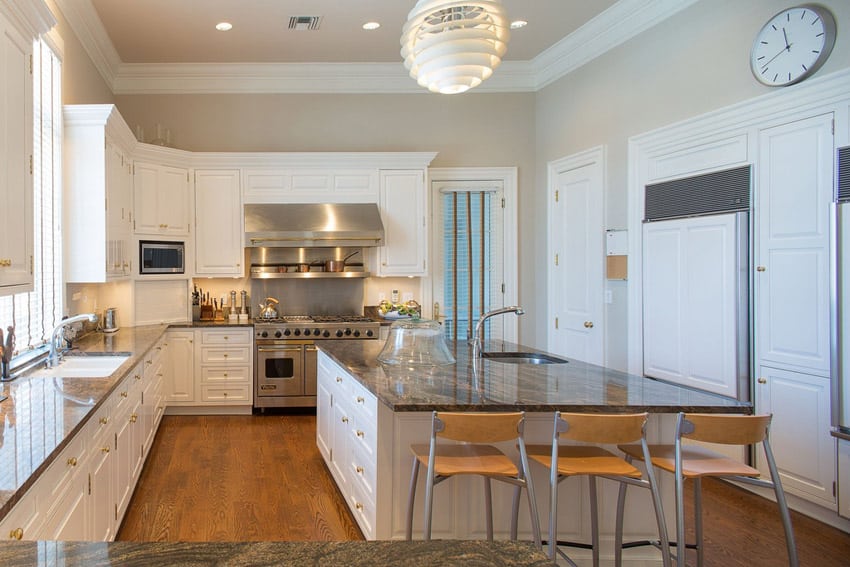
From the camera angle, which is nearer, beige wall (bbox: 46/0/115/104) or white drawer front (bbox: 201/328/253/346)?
beige wall (bbox: 46/0/115/104)

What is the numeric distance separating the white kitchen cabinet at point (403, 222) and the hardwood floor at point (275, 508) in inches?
79.3

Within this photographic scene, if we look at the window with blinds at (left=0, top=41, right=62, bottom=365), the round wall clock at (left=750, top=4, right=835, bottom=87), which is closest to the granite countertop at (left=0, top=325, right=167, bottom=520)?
the window with blinds at (left=0, top=41, right=62, bottom=365)

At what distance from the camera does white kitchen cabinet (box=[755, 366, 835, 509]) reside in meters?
3.18

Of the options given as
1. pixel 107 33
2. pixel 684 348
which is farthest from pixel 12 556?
pixel 107 33

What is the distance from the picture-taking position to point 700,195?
3961mm

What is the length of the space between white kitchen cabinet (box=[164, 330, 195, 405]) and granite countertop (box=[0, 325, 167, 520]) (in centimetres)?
201

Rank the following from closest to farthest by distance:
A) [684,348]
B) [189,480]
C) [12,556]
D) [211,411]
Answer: [12,556], [189,480], [684,348], [211,411]

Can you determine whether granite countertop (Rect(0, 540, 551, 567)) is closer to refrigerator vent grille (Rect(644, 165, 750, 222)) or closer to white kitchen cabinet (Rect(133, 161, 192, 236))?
refrigerator vent grille (Rect(644, 165, 750, 222))

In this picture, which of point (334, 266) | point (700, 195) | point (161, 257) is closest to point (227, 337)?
point (161, 257)

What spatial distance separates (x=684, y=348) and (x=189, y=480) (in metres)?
3.49

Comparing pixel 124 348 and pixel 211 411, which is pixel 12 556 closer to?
pixel 124 348

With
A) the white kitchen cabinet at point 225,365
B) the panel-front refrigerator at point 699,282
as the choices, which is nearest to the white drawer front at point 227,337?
the white kitchen cabinet at point 225,365

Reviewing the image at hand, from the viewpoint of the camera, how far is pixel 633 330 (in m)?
4.62

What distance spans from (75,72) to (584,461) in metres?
4.53
